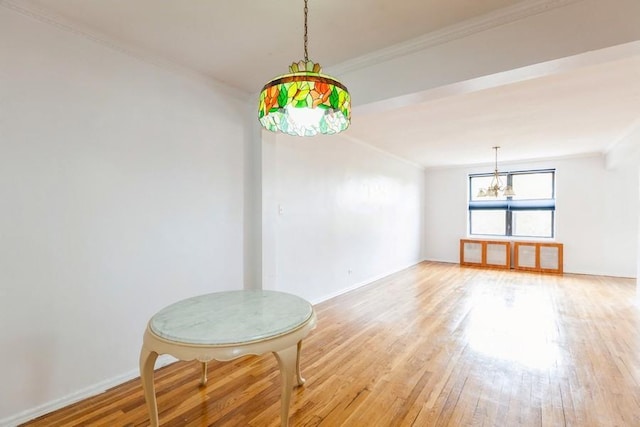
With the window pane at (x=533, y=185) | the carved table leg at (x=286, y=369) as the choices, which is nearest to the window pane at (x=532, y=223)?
the window pane at (x=533, y=185)

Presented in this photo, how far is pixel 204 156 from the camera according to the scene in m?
2.79

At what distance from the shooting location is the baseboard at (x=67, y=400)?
5.89ft

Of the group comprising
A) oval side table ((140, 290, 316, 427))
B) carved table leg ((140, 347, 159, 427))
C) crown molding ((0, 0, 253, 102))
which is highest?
crown molding ((0, 0, 253, 102))

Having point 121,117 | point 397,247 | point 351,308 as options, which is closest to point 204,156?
point 121,117

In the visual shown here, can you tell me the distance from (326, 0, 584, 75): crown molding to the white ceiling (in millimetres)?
40

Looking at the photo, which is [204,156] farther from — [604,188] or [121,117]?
[604,188]

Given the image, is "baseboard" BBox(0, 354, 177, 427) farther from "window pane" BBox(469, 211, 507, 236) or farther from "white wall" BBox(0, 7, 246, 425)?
"window pane" BBox(469, 211, 507, 236)

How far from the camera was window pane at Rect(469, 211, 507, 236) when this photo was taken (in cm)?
728

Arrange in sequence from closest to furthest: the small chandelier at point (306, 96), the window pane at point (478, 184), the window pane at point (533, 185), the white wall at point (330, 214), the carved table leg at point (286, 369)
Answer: the small chandelier at point (306, 96), the carved table leg at point (286, 369), the white wall at point (330, 214), the window pane at point (533, 185), the window pane at point (478, 184)

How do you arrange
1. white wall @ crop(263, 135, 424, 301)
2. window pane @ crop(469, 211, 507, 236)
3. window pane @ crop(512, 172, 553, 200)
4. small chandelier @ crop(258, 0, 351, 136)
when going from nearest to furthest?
1. small chandelier @ crop(258, 0, 351, 136)
2. white wall @ crop(263, 135, 424, 301)
3. window pane @ crop(512, 172, 553, 200)
4. window pane @ crop(469, 211, 507, 236)

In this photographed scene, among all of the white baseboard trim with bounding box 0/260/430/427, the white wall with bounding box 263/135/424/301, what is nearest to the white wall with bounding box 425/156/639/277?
the white wall with bounding box 263/135/424/301

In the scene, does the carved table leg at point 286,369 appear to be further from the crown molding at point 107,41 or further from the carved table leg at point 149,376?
the crown molding at point 107,41

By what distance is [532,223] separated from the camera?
272 inches

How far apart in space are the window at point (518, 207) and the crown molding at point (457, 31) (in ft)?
17.3
